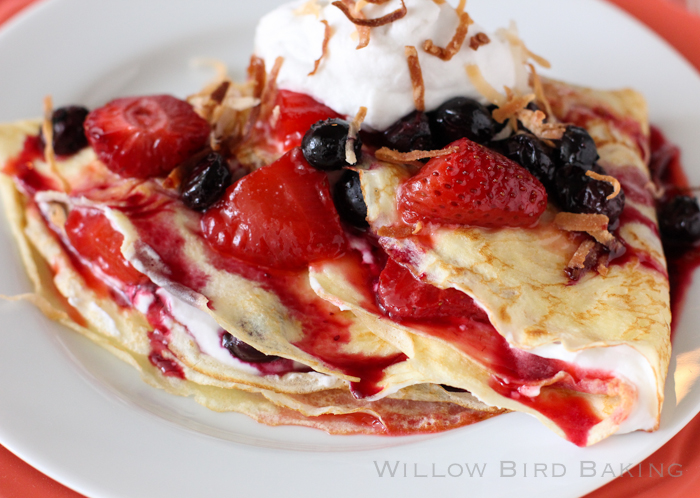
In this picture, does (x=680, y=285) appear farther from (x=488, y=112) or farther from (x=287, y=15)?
(x=287, y=15)

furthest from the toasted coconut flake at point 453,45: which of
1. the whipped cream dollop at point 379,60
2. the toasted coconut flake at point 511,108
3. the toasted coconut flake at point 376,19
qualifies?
the toasted coconut flake at point 511,108

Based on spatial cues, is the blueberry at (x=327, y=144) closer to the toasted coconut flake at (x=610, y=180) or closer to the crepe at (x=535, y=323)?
the crepe at (x=535, y=323)

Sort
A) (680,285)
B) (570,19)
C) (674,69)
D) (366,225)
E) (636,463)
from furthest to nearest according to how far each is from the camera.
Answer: (570,19)
(674,69)
(680,285)
(366,225)
(636,463)

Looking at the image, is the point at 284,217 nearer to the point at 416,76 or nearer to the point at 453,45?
the point at 416,76

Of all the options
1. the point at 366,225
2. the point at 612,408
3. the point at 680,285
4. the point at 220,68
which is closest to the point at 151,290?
the point at 366,225

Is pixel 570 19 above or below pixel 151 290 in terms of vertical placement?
above

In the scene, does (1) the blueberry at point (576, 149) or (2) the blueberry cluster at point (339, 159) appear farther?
(1) the blueberry at point (576, 149)
